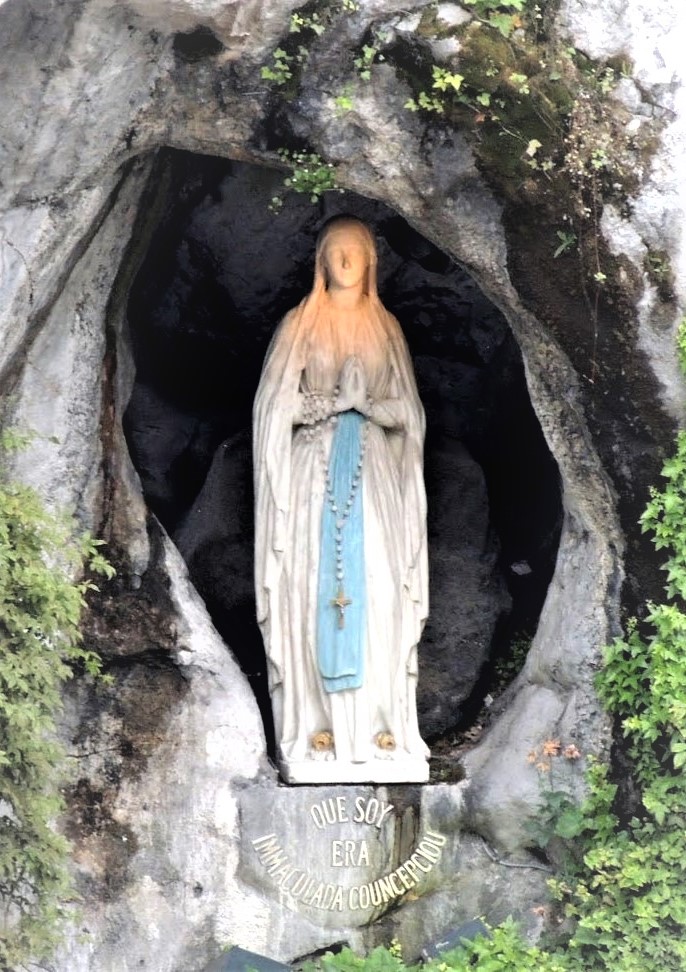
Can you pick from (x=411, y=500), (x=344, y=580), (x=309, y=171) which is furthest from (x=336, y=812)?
(x=309, y=171)

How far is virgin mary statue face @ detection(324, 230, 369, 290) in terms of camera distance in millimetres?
6699

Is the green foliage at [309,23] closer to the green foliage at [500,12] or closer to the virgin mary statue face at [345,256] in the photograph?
the green foliage at [500,12]

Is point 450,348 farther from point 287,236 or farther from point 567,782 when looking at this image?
point 567,782

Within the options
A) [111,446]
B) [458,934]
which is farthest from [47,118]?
[458,934]

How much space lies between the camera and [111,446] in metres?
6.63

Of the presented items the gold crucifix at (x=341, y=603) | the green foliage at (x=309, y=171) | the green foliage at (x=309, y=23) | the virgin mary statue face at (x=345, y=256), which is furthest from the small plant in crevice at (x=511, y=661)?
the green foliage at (x=309, y=23)

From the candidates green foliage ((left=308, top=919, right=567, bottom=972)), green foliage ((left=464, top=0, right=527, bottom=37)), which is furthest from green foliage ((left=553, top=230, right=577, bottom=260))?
green foliage ((left=308, top=919, right=567, bottom=972))

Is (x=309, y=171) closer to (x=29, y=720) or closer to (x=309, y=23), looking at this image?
(x=309, y=23)

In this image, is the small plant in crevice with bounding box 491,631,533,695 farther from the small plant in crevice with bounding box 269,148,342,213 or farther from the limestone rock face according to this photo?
the small plant in crevice with bounding box 269,148,342,213

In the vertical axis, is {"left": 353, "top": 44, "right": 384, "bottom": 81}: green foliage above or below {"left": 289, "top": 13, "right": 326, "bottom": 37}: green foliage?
below

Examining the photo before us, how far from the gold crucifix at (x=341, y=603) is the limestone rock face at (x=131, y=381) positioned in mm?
504

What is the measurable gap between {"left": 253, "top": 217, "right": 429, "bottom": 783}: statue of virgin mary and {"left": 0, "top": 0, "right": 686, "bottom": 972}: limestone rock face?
8.4 inches

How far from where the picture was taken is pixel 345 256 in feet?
22.0

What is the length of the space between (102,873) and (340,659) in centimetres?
122
